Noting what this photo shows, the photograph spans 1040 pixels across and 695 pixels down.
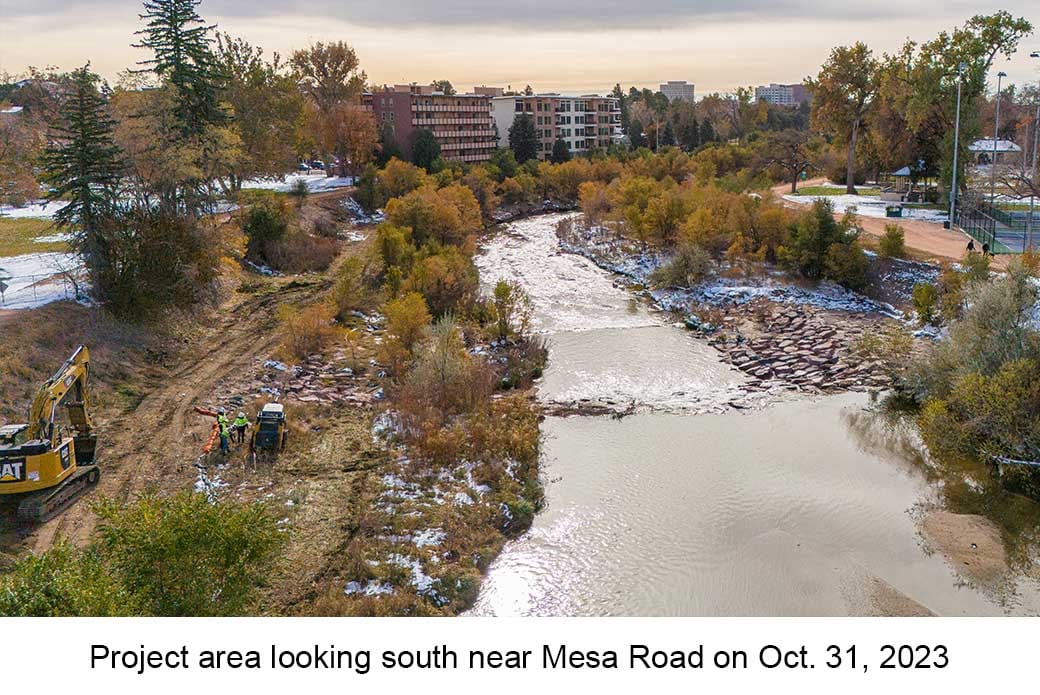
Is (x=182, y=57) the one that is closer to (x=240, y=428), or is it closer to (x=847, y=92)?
(x=240, y=428)

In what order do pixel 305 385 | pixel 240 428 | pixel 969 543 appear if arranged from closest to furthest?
1. pixel 969 543
2. pixel 240 428
3. pixel 305 385

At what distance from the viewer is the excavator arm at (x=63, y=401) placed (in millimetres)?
15634

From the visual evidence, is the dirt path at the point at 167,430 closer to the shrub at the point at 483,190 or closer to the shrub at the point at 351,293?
the shrub at the point at 351,293

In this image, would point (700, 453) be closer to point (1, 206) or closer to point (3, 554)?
point (3, 554)

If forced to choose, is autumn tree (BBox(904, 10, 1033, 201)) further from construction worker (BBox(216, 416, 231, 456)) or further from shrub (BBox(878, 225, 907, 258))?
construction worker (BBox(216, 416, 231, 456))

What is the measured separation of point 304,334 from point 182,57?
1439cm

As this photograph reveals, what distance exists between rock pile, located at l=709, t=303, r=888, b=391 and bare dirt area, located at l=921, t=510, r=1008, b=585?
8.72 m

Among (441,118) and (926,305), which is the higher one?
(441,118)

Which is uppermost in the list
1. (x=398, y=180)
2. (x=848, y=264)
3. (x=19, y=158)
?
(x=19, y=158)

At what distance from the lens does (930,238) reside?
3769cm

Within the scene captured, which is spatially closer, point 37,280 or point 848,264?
point 37,280

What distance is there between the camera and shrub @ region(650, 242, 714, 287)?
124 ft

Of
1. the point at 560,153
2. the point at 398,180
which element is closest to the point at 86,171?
the point at 398,180

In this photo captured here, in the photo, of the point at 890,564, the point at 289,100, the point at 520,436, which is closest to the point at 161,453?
the point at 520,436
